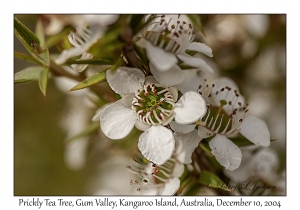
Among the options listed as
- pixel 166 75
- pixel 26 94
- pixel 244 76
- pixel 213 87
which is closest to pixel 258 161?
pixel 213 87

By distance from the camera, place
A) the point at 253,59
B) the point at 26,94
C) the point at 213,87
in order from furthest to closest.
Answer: the point at 26,94
the point at 253,59
the point at 213,87

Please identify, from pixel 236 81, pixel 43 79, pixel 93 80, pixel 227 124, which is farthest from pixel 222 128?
pixel 236 81

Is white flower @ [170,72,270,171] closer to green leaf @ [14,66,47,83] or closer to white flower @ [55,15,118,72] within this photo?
white flower @ [55,15,118,72]

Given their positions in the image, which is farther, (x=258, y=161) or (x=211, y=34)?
(x=211, y=34)

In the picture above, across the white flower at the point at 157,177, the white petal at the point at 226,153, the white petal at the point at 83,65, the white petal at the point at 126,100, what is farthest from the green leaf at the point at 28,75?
the white petal at the point at 226,153

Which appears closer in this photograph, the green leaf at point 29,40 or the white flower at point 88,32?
the white flower at point 88,32

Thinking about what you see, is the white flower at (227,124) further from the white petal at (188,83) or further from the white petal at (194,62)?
the white petal at (194,62)

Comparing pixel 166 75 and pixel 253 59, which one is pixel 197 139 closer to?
pixel 166 75
